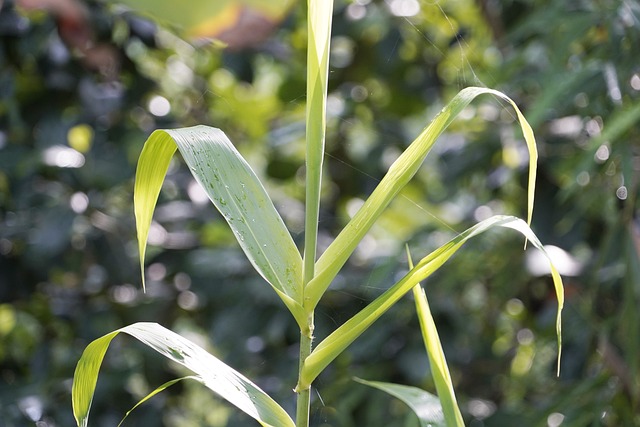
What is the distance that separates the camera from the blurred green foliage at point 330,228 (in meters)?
0.66

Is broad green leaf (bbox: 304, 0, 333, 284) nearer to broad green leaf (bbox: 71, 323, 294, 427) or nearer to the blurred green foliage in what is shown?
broad green leaf (bbox: 71, 323, 294, 427)

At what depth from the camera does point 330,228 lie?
2.77ft

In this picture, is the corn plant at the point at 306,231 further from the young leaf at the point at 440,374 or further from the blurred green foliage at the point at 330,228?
the blurred green foliage at the point at 330,228

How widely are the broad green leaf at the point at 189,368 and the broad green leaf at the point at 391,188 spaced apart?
1.4 inches

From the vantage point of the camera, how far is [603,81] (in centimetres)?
54

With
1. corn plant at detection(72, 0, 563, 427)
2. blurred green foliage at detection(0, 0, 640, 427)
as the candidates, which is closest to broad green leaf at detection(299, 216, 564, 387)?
corn plant at detection(72, 0, 563, 427)

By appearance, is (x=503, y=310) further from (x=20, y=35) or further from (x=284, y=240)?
(x=284, y=240)

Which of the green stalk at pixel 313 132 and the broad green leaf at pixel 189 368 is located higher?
the green stalk at pixel 313 132

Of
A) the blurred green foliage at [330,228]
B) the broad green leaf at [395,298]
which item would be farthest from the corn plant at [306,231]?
the blurred green foliage at [330,228]

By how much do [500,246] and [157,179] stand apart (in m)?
0.52

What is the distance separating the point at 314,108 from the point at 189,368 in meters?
0.09

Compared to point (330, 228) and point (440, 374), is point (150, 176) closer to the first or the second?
point (440, 374)

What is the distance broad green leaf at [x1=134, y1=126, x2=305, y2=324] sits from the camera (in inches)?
10.3

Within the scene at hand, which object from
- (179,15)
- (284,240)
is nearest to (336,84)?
(179,15)
